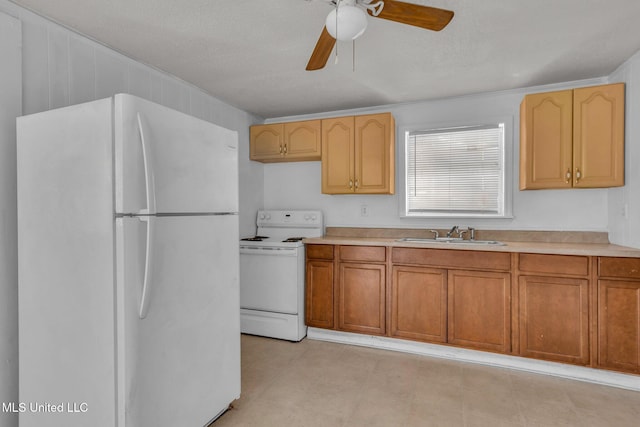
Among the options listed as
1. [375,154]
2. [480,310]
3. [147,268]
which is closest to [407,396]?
[480,310]

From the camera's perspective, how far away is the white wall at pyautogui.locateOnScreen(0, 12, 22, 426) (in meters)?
1.78

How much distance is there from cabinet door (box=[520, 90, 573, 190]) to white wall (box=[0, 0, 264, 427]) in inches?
117

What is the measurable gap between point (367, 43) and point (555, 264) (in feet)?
6.85

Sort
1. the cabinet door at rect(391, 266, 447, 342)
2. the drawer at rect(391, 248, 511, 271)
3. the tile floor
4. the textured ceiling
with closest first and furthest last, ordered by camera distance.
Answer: the textured ceiling → the tile floor → the drawer at rect(391, 248, 511, 271) → the cabinet door at rect(391, 266, 447, 342)

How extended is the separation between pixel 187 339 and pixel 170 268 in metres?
Answer: 0.39

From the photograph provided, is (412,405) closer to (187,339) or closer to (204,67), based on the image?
(187,339)

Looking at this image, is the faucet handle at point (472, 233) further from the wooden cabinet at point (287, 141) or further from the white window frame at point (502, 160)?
the wooden cabinet at point (287, 141)

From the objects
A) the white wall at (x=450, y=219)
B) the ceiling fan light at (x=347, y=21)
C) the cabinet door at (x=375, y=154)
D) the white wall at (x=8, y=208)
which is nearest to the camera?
the ceiling fan light at (x=347, y=21)

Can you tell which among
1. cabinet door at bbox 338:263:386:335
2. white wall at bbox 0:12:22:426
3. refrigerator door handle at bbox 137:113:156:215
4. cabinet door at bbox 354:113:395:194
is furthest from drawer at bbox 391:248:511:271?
white wall at bbox 0:12:22:426

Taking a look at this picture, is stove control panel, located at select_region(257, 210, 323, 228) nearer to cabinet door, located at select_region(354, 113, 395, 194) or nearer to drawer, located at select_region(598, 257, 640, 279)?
cabinet door, located at select_region(354, 113, 395, 194)

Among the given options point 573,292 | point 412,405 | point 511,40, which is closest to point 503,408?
point 412,405

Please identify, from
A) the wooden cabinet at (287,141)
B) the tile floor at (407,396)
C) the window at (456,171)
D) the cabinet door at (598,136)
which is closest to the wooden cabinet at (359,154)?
the wooden cabinet at (287,141)

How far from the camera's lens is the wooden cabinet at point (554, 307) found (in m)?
2.48

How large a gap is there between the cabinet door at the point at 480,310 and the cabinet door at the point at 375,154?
1084mm
